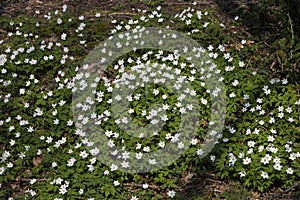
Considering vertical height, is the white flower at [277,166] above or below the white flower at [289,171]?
above

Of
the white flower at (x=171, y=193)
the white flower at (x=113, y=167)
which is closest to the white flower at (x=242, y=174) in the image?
the white flower at (x=171, y=193)

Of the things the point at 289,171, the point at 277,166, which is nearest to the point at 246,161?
the point at 277,166

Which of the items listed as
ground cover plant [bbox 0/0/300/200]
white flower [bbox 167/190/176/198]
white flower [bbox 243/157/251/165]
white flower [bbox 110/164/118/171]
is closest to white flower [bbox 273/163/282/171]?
ground cover plant [bbox 0/0/300/200]

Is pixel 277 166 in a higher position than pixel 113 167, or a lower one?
higher

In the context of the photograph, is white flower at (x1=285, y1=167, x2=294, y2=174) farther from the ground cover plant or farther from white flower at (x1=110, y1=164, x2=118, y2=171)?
white flower at (x1=110, y1=164, x2=118, y2=171)

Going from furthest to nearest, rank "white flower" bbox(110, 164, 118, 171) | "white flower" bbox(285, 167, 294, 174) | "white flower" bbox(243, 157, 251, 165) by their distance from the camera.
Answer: "white flower" bbox(110, 164, 118, 171) < "white flower" bbox(243, 157, 251, 165) < "white flower" bbox(285, 167, 294, 174)

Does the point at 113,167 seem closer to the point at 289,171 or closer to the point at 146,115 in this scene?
the point at 146,115

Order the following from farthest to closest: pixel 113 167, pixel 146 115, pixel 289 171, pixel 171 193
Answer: pixel 146 115, pixel 113 167, pixel 171 193, pixel 289 171

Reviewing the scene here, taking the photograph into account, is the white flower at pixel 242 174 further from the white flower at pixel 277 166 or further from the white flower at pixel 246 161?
the white flower at pixel 277 166
